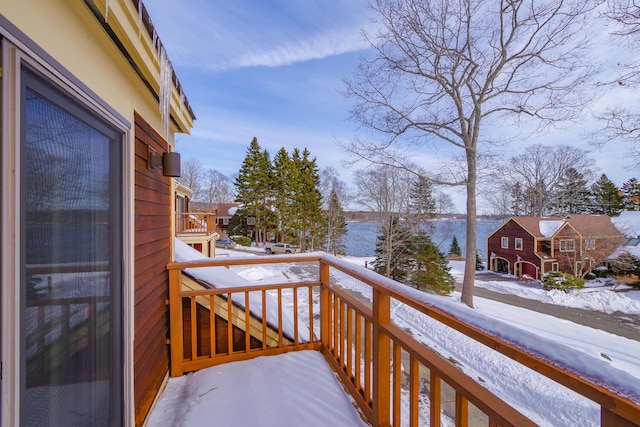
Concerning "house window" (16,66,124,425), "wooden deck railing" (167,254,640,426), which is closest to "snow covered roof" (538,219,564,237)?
"wooden deck railing" (167,254,640,426)

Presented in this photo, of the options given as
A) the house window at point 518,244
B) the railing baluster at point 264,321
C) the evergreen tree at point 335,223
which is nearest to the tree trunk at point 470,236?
the railing baluster at point 264,321

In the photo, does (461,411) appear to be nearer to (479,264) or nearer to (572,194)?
(572,194)

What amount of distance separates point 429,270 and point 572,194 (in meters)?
12.0

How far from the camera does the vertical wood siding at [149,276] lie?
1787 millimetres

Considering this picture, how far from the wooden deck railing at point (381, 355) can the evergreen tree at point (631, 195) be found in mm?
21230

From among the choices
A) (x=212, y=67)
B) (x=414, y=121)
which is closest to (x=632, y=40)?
(x=414, y=121)

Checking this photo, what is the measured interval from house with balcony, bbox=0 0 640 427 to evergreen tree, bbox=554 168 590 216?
768 inches

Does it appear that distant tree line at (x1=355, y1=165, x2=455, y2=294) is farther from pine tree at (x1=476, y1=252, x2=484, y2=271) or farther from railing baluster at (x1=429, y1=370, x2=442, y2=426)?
railing baluster at (x1=429, y1=370, x2=442, y2=426)

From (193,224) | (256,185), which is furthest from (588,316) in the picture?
(256,185)

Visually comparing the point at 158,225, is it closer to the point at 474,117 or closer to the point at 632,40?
the point at 632,40

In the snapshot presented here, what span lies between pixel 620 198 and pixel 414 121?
57.1 ft

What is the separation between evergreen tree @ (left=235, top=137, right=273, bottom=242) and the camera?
2177cm

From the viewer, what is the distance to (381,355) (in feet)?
5.07

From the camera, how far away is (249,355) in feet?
8.30
